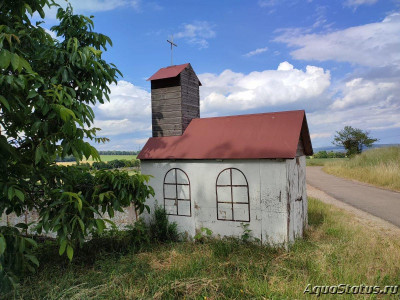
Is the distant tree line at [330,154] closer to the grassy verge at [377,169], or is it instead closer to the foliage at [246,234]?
the grassy verge at [377,169]

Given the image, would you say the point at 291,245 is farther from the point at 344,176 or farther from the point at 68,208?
the point at 344,176

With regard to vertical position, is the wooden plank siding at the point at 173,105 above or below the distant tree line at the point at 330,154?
above

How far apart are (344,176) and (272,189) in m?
17.5

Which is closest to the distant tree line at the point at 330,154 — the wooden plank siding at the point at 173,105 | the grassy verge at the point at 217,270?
the grassy verge at the point at 217,270

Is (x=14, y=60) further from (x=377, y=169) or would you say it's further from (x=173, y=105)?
(x=377, y=169)

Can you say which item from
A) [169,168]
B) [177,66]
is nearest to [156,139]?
[169,168]

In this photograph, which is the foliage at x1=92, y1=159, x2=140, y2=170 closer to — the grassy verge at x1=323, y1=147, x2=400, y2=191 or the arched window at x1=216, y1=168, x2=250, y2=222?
the arched window at x1=216, y1=168, x2=250, y2=222

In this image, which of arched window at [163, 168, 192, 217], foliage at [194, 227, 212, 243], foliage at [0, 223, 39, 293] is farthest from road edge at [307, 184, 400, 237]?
foliage at [0, 223, 39, 293]

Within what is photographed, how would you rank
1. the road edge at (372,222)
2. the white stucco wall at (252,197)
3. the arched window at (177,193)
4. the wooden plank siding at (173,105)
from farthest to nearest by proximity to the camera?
the wooden plank siding at (173,105) → the road edge at (372,222) → the arched window at (177,193) → the white stucco wall at (252,197)

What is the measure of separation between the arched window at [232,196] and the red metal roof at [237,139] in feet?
1.60

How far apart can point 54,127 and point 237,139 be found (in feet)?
13.9

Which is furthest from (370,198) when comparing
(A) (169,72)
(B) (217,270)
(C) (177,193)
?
(B) (217,270)

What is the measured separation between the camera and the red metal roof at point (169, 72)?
315 inches

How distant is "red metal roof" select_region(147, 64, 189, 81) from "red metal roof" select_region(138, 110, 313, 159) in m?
1.51
